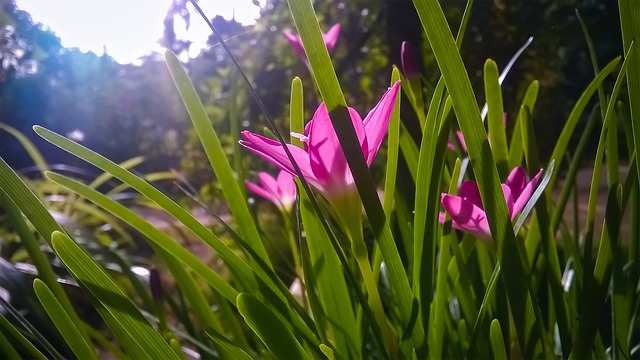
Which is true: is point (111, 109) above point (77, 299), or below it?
above

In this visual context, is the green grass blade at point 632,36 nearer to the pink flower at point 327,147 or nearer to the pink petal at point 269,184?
the pink flower at point 327,147

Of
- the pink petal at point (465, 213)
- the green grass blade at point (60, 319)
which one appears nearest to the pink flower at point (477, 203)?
the pink petal at point (465, 213)

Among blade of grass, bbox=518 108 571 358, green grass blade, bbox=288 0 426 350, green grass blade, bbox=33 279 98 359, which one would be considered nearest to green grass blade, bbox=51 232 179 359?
green grass blade, bbox=33 279 98 359

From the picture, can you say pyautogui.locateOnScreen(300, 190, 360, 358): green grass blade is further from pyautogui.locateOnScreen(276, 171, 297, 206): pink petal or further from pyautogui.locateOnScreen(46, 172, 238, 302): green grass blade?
pyautogui.locateOnScreen(276, 171, 297, 206): pink petal

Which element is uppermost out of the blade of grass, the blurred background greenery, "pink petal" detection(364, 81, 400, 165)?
the blurred background greenery

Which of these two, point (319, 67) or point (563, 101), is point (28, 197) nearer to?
point (319, 67)

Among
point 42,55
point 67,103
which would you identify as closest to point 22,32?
point 42,55

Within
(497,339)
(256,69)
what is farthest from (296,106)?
(256,69)

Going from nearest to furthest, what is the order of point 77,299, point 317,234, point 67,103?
point 317,234
point 77,299
point 67,103
